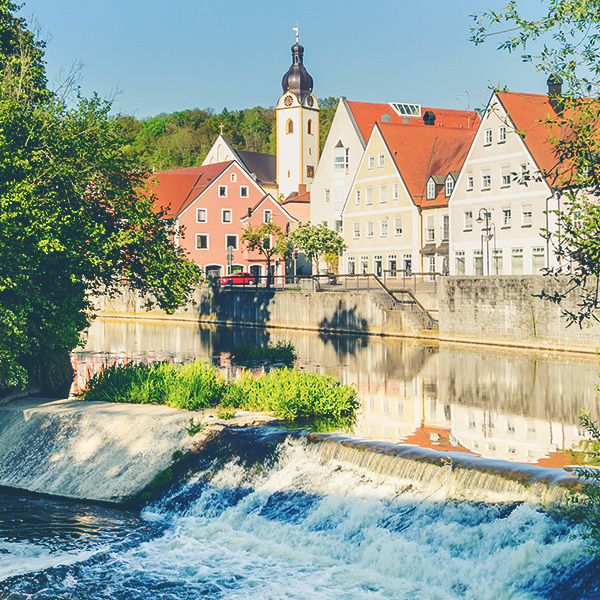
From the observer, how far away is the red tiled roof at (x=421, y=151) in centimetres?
6988

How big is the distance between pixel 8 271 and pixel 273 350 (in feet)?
64.6

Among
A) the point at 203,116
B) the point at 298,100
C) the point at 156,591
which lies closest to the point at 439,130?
the point at 298,100

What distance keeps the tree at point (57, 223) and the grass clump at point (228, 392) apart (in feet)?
6.14

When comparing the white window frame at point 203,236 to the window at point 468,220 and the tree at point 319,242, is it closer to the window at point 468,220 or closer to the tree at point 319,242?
the tree at point 319,242

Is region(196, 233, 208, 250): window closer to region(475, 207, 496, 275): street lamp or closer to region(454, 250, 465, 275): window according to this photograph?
region(454, 250, 465, 275): window

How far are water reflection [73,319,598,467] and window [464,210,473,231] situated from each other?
15929 millimetres

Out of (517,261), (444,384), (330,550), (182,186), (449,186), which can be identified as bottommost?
(330,550)

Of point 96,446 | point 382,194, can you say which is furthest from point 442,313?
point 96,446

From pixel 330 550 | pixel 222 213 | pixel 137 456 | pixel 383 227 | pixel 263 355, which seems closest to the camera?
pixel 330 550

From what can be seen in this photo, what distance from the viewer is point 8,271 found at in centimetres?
2081

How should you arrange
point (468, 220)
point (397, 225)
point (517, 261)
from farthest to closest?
point (397, 225)
point (468, 220)
point (517, 261)

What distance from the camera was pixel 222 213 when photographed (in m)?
89.0

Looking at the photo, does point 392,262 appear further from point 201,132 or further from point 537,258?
point 201,132

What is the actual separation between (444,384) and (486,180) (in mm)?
32247
